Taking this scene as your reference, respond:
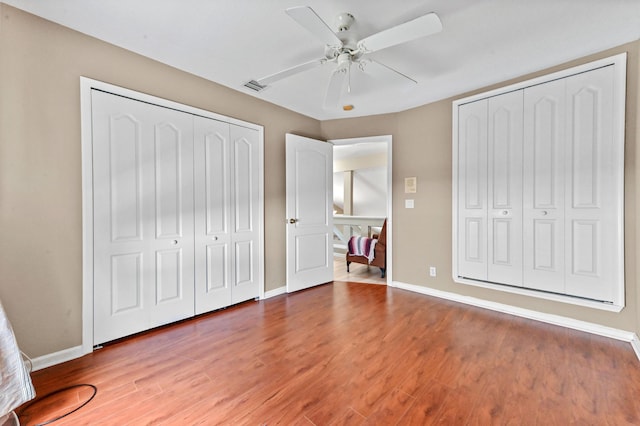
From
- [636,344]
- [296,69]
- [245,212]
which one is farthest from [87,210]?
[636,344]

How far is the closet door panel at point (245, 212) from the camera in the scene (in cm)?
309

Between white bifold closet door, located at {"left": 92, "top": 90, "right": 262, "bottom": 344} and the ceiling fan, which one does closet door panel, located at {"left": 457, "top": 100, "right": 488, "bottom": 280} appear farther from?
white bifold closet door, located at {"left": 92, "top": 90, "right": 262, "bottom": 344}

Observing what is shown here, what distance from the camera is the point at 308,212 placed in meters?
3.83

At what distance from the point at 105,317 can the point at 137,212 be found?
2.84 ft

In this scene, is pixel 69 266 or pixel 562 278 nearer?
pixel 69 266

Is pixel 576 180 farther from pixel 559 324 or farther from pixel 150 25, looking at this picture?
pixel 150 25

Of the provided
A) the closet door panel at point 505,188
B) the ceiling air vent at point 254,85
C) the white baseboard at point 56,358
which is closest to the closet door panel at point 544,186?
the closet door panel at point 505,188

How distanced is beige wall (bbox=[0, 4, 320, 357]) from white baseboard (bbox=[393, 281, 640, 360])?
3.54m

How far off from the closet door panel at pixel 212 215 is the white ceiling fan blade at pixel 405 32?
5.69 feet

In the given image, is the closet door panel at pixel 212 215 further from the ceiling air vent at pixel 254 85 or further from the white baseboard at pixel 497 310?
the white baseboard at pixel 497 310

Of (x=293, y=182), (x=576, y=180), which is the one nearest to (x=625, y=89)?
(x=576, y=180)

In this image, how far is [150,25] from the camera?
202 centimetres

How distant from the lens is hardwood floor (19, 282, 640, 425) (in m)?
1.49

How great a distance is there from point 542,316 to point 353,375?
2.11 meters
